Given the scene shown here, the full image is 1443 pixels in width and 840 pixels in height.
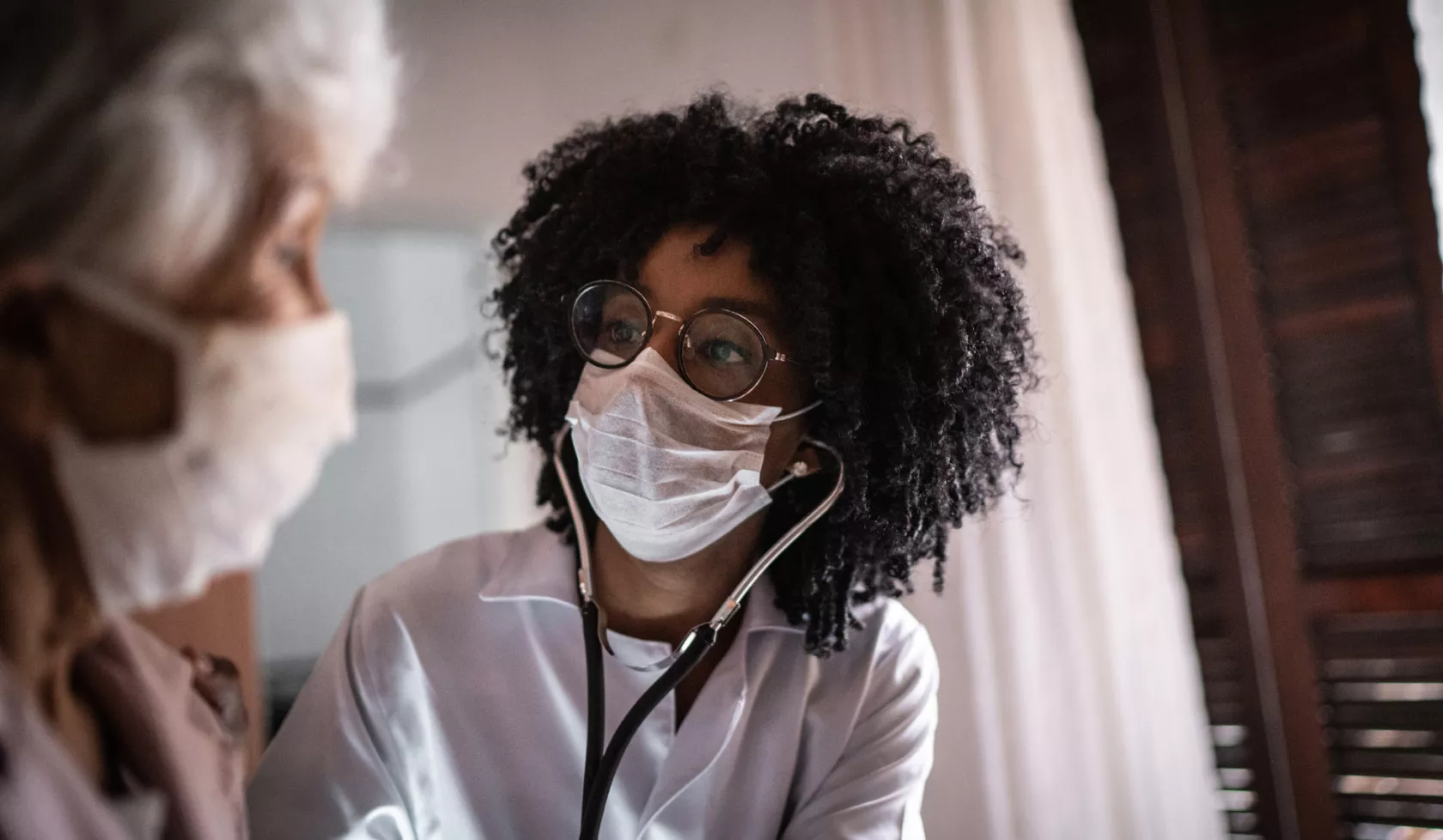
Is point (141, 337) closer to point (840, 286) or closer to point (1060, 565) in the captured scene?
point (840, 286)

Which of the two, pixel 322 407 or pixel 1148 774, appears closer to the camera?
pixel 322 407

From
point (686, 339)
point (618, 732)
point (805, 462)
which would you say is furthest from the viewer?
point (805, 462)

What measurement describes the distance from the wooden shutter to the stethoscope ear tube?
120 centimetres

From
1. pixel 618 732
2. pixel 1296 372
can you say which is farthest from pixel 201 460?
pixel 1296 372

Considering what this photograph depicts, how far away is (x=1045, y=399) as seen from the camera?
156 centimetres

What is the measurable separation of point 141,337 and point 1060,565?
140cm

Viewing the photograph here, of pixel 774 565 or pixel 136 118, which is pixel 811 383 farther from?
pixel 136 118

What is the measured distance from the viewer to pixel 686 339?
101 cm

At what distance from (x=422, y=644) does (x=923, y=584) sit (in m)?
0.90

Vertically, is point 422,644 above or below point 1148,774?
above

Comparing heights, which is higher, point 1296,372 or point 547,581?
point 1296,372

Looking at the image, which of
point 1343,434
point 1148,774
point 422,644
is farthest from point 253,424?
point 1343,434

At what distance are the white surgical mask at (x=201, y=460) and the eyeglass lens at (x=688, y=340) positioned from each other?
48 cm

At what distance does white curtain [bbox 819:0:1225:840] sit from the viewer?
1537 millimetres
